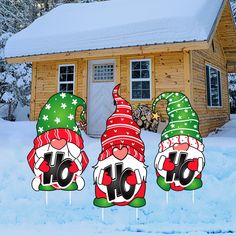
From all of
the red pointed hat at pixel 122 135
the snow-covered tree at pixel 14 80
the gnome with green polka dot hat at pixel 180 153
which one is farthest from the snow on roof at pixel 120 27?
the snow-covered tree at pixel 14 80

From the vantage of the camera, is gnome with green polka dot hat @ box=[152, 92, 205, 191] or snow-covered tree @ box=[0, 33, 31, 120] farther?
snow-covered tree @ box=[0, 33, 31, 120]

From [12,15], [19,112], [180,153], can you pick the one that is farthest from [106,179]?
[19,112]

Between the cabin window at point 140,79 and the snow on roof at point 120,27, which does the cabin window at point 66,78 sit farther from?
the cabin window at point 140,79

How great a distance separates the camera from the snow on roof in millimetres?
9508

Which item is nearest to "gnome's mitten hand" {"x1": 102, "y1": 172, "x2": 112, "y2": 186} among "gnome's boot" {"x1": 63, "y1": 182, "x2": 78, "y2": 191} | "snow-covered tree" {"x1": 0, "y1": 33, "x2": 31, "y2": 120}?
"gnome's boot" {"x1": 63, "y1": 182, "x2": 78, "y2": 191}

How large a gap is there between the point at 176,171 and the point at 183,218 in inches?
29.5

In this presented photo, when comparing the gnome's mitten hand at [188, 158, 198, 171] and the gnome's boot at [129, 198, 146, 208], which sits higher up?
the gnome's mitten hand at [188, 158, 198, 171]

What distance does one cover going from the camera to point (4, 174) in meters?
6.44

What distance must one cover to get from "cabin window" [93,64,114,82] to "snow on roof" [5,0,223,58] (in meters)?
1.24

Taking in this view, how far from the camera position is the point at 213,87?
1330 centimetres

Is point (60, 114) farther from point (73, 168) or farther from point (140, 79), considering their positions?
point (140, 79)

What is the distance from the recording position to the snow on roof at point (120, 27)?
9508 mm

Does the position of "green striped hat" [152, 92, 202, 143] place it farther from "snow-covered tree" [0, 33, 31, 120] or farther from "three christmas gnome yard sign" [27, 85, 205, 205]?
"snow-covered tree" [0, 33, 31, 120]

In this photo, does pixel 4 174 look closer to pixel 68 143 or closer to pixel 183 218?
pixel 68 143
